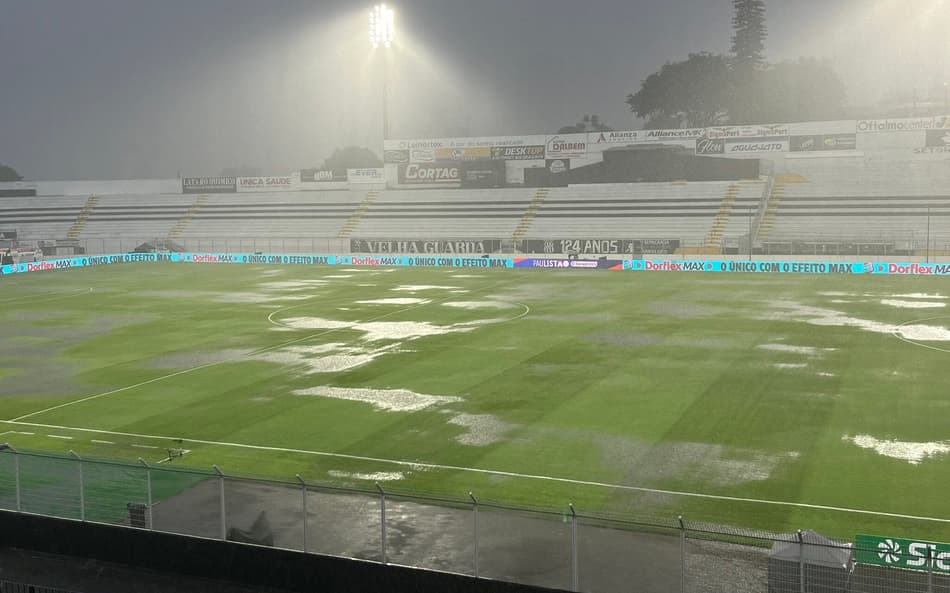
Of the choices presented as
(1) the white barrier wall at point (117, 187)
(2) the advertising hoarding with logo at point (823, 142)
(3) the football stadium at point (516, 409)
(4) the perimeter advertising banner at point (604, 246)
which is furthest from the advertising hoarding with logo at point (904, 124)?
(1) the white barrier wall at point (117, 187)

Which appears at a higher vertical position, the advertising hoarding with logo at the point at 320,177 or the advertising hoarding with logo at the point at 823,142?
the advertising hoarding with logo at the point at 823,142

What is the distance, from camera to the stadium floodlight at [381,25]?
107375 mm

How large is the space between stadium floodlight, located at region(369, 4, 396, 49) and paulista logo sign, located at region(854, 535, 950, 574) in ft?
338

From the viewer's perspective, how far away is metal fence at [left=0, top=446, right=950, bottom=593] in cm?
1141

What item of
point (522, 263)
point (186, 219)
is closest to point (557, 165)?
point (522, 263)

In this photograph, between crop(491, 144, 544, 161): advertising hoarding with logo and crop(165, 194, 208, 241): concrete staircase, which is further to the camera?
crop(165, 194, 208, 241): concrete staircase

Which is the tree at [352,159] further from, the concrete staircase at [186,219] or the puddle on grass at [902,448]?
the puddle on grass at [902,448]

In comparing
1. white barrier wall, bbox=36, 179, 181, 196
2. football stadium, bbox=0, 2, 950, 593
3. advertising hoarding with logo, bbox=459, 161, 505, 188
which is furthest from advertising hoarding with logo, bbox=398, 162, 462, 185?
white barrier wall, bbox=36, 179, 181, 196

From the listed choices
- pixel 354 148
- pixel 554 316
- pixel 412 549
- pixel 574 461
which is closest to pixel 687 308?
pixel 554 316

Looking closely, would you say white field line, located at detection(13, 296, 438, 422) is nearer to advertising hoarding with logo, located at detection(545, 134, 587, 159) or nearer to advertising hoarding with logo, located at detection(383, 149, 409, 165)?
advertising hoarding with logo, located at detection(545, 134, 587, 159)

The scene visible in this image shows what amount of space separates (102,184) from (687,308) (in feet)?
332

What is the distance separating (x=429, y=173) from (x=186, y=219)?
104 feet

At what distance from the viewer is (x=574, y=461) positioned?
20766mm

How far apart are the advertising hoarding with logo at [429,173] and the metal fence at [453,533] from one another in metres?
95.0
